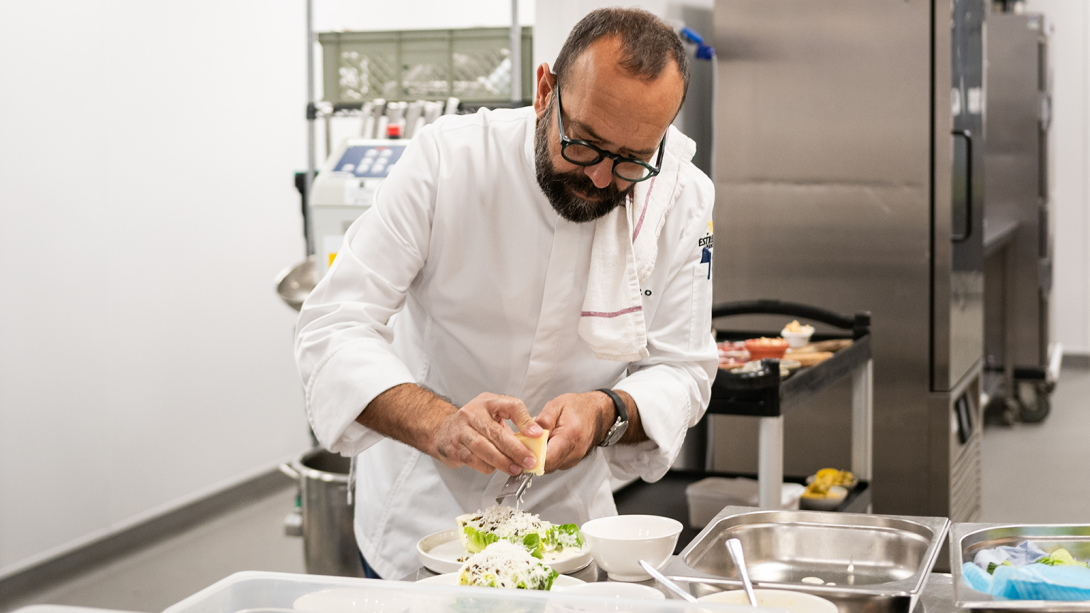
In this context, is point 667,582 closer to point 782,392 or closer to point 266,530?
point 782,392

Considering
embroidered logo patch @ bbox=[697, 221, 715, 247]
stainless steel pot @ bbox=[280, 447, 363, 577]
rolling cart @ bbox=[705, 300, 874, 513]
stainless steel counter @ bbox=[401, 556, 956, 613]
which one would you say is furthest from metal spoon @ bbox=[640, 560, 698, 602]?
stainless steel pot @ bbox=[280, 447, 363, 577]

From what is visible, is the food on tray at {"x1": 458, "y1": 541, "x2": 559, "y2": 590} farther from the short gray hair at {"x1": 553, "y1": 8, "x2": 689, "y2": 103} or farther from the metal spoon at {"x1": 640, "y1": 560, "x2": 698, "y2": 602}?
the short gray hair at {"x1": 553, "y1": 8, "x2": 689, "y2": 103}

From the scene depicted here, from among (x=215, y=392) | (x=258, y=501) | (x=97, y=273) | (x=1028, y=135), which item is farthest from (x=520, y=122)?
(x=1028, y=135)

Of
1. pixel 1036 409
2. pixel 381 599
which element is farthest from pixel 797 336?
pixel 1036 409

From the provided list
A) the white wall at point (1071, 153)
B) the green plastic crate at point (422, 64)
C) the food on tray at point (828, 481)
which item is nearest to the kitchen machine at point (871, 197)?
the food on tray at point (828, 481)

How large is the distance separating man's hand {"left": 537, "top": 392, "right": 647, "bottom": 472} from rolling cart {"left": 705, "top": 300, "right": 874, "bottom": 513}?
27.8 inches

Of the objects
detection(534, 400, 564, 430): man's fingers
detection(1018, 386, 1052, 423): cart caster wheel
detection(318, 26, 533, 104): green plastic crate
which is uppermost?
detection(318, 26, 533, 104): green plastic crate

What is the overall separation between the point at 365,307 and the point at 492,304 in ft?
0.76

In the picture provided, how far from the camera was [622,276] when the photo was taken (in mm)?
1604

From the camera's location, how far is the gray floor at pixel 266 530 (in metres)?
3.49

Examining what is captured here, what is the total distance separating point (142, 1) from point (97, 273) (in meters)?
1.08

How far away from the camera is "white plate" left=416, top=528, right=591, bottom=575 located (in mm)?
1212

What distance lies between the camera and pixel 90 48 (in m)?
3.66

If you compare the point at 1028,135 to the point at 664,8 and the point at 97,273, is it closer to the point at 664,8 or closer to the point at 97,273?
the point at 664,8
